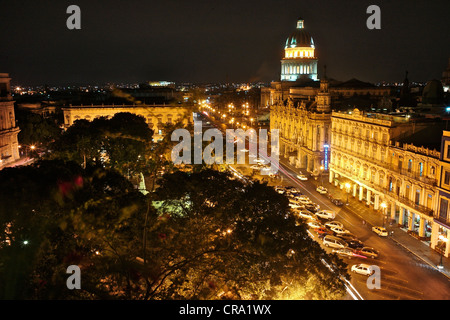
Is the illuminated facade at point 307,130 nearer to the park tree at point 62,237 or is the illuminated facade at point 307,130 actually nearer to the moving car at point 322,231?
the moving car at point 322,231

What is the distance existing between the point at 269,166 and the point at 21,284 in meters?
54.4

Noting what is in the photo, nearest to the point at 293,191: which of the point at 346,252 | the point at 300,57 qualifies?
the point at 346,252

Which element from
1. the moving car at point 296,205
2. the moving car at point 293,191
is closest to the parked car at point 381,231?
the moving car at point 296,205

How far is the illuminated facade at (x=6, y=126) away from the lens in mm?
56062

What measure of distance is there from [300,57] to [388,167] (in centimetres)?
7490

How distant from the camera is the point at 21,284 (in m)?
14.1

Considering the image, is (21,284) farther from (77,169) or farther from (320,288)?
(320,288)

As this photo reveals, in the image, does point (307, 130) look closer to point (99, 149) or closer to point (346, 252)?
point (346, 252)

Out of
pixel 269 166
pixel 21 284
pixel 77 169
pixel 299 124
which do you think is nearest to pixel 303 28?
pixel 299 124

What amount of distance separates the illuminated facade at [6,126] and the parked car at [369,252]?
49818mm

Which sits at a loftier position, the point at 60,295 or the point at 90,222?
the point at 90,222

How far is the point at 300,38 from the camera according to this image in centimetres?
11025

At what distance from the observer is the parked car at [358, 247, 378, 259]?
106 ft
